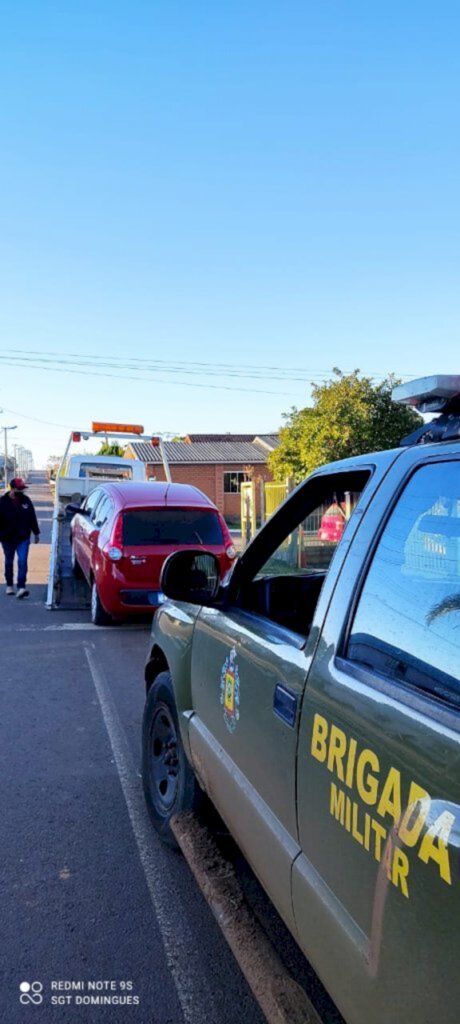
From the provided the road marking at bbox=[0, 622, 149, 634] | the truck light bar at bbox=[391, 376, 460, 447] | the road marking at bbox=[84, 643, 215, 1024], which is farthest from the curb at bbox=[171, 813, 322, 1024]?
the road marking at bbox=[0, 622, 149, 634]

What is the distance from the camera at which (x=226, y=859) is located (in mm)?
2912

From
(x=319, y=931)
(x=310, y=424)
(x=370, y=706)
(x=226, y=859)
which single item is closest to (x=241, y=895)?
(x=226, y=859)

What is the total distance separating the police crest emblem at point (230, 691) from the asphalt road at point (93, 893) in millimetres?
899

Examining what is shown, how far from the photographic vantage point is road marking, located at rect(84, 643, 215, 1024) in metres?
2.53

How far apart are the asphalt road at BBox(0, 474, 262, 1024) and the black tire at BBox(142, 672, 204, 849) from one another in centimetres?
17

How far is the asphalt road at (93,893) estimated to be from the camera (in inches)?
100

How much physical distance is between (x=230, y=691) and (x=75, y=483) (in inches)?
431

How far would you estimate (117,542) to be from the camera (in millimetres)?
8281

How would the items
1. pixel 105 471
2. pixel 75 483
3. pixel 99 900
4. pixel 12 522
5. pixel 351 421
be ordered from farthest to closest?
pixel 351 421 < pixel 105 471 < pixel 75 483 < pixel 12 522 < pixel 99 900

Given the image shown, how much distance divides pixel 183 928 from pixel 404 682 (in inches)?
73.6

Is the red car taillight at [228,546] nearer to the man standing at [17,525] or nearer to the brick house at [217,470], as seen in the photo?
the man standing at [17,525]

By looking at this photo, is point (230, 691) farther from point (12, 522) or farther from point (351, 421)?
point (351, 421)

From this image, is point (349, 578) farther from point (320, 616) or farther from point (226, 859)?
point (226, 859)

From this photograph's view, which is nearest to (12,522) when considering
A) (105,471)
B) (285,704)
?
(105,471)
